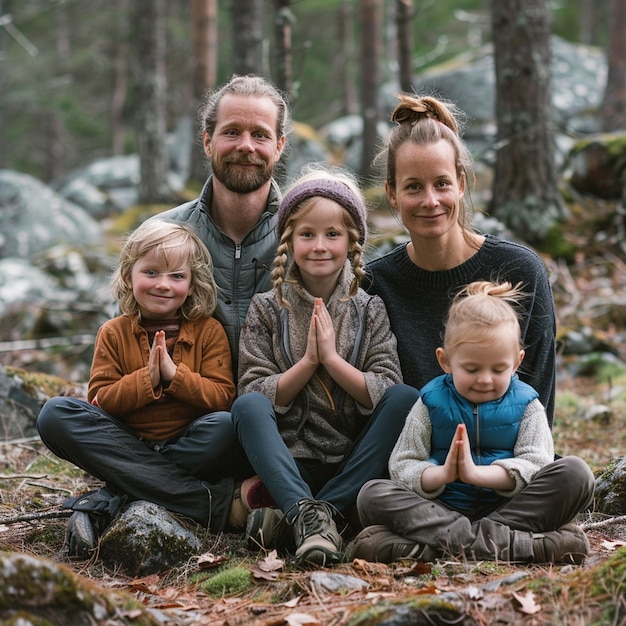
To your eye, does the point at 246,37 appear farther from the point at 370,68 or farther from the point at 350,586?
the point at 350,586

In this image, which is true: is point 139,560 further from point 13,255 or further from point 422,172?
point 13,255

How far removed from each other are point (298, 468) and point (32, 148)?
87.7 ft

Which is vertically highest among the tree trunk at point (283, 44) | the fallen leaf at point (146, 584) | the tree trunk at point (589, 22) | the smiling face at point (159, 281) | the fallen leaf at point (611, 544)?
the tree trunk at point (589, 22)

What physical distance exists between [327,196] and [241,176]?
29.4 inches

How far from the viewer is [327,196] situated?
146 inches

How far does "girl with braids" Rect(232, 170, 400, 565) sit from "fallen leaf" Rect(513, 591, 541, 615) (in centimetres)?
103

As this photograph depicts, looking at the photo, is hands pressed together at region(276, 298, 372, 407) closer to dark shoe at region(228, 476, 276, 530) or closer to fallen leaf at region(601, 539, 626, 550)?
dark shoe at region(228, 476, 276, 530)

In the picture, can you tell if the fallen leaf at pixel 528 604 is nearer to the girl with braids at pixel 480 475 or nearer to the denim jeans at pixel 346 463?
the girl with braids at pixel 480 475

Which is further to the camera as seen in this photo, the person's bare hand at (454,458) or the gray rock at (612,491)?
the gray rock at (612,491)

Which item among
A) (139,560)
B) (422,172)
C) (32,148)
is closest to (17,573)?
(139,560)

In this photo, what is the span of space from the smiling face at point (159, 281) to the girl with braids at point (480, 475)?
1.34 meters

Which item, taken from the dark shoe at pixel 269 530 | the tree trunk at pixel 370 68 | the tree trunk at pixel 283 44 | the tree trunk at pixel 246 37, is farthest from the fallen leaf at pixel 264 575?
the tree trunk at pixel 370 68

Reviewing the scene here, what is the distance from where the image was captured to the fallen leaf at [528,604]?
240 cm

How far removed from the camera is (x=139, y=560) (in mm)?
3348
